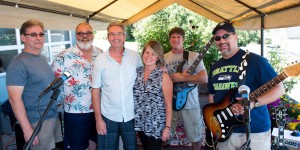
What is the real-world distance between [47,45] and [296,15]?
21.1ft

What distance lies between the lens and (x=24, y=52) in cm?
214

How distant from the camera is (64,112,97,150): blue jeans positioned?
2488 mm

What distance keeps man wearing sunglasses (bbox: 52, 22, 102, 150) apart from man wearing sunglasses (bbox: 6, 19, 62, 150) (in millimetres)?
196

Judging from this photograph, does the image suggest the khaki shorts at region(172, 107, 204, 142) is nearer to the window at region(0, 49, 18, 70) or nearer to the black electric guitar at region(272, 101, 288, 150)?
the black electric guitar at region(272, 101, 288, 150)

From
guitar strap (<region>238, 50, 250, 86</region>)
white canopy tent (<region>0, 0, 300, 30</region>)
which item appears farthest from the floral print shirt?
guitar strap (<region>238, 50, 250, 86</region>)

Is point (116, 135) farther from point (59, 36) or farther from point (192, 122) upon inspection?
point (59, 36)

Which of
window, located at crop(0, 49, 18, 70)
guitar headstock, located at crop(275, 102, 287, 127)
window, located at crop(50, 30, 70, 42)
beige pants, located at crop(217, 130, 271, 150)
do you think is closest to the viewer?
beige pants, located at crop(217, 130, 271, 150)

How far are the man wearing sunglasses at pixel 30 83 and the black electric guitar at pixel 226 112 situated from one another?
4.61ft

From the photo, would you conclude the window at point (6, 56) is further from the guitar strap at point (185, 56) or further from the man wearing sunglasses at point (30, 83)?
the guitar strap at point (185, 56)

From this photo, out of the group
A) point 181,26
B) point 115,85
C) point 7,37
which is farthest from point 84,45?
point 181,26

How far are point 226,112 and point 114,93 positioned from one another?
955 mm

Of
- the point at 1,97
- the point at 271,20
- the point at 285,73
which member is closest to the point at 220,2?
the point at 271,20

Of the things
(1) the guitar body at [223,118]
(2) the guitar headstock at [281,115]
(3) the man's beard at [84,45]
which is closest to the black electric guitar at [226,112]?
(1) the guitar body at [223,118]

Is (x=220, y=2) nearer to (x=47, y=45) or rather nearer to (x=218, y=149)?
(x=218, y=149)
